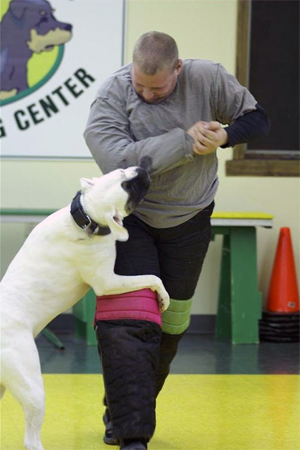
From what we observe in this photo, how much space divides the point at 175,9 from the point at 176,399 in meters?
3.45

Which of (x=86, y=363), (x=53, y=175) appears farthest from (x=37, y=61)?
(x=86, y=363)

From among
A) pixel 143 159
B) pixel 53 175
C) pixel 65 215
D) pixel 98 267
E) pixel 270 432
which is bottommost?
pixel 270 432

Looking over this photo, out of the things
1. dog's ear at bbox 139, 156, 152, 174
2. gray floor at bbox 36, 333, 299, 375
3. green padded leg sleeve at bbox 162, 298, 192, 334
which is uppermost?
dog's ear at bbox 139, 156, 152, 174

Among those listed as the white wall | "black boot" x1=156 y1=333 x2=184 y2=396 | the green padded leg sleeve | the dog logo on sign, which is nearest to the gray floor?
the white wall

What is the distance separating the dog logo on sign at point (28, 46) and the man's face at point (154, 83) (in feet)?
11.8

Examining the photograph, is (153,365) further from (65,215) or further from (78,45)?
(78,45)

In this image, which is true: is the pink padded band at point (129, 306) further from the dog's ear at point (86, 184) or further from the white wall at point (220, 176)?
the white wall at point (220, 176)

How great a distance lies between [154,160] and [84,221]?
0.38 m

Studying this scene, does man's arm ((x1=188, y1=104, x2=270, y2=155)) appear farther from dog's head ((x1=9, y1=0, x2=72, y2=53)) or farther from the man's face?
dog's head ((x1=9, y1=0, x2=72, y2=53))

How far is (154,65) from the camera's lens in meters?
3.20

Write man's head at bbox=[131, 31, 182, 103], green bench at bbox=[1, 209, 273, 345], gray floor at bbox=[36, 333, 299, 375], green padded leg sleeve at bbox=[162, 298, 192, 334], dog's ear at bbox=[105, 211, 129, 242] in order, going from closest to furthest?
dog's ear at bbox=[105, 211, 129, 242]
man's head at bbox=[131, 31, 182, 103]
green padded leg sleeve at bbox=[162, 298, 192, 334]
gray floor at bbox=[36, 333, 299, 375]
green bench at bbox=[1, 209, 273, 345]

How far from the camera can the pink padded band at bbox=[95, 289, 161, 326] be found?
3359 millimetres

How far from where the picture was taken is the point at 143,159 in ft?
10.7

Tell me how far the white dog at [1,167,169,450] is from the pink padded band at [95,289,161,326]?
0.15 ft
